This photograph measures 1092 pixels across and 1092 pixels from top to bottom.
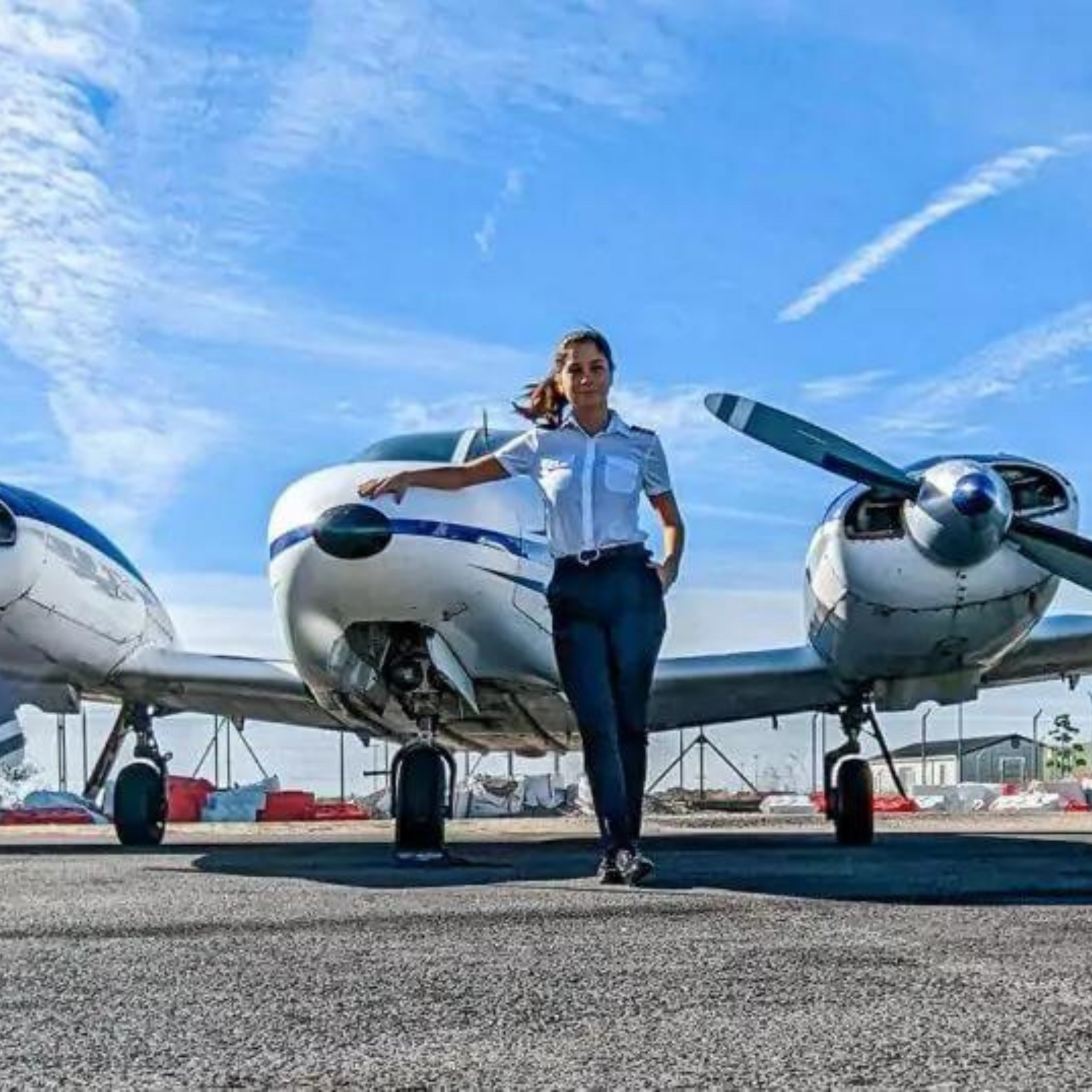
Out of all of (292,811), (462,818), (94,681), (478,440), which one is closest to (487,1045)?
(478,440)

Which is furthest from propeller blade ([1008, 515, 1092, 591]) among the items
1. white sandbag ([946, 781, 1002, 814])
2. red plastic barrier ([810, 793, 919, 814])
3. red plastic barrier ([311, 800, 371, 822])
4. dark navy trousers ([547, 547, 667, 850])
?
white sandbag ([946, 781, 1002, 814])

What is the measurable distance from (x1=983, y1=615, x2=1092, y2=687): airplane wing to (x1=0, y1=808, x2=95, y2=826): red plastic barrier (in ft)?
99.4

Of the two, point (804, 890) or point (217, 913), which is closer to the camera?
point (217, 913)

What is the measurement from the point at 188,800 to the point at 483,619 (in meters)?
40.6

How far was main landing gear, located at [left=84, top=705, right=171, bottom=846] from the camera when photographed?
14.9 meters

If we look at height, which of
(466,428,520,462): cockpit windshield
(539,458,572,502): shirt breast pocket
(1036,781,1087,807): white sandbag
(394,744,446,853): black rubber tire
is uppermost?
(466,428,520,462): cockpit windshield

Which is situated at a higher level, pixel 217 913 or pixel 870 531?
pixel 870 531

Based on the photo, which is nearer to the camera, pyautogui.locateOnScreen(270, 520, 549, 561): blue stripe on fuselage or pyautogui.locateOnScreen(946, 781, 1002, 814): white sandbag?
pyautogui.locateOnScreen(270, 520, 549, 561): blue stripe on fuselage

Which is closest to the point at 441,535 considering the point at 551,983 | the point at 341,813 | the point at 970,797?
the point at 551,983

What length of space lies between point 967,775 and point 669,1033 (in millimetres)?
105370

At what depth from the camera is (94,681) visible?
47.5 ft

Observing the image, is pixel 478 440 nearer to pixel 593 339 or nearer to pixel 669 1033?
pixel 593 339

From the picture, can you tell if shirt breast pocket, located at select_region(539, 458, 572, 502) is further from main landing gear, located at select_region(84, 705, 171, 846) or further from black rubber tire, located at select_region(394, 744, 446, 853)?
main landing gear, located at select_region(84, 705, 171, 846)

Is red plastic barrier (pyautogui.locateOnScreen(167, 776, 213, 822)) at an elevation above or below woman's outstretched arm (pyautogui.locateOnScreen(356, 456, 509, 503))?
below
